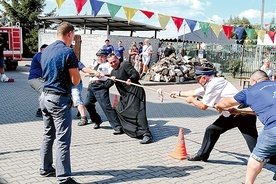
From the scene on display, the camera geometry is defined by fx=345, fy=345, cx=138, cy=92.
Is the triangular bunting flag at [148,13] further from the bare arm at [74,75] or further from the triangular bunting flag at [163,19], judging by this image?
Answer: the bare arm at [74,75]

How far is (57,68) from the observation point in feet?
13.4

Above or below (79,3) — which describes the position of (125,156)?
below

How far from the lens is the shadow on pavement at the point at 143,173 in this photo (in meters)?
4.70

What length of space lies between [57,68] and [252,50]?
1920 cm

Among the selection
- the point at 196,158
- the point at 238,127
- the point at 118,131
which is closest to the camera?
the point at 238,127

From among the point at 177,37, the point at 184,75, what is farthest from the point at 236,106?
the point at 177,37

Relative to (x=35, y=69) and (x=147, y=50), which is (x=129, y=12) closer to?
(x=147, y=50)

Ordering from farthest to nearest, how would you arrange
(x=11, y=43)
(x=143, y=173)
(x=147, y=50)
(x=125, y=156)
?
(x=11, y=43)
(x=147, y=50)
(x=125, y=156)
(x=143, y=173)

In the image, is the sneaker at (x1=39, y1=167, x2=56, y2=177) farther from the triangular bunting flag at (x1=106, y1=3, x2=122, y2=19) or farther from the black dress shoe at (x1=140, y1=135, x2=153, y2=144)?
the triangular bunting flag at (x1=106, y1=3, x2=122, y2=19)

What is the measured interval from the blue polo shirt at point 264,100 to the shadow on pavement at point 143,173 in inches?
63.4

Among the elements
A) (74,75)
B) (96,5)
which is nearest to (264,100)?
(74,75)

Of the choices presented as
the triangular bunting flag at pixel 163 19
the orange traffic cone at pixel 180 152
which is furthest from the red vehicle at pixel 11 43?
the orange traffic cone at pixel 180 152

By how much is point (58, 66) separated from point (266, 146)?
2.54 metres

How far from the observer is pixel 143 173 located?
4910 mm
